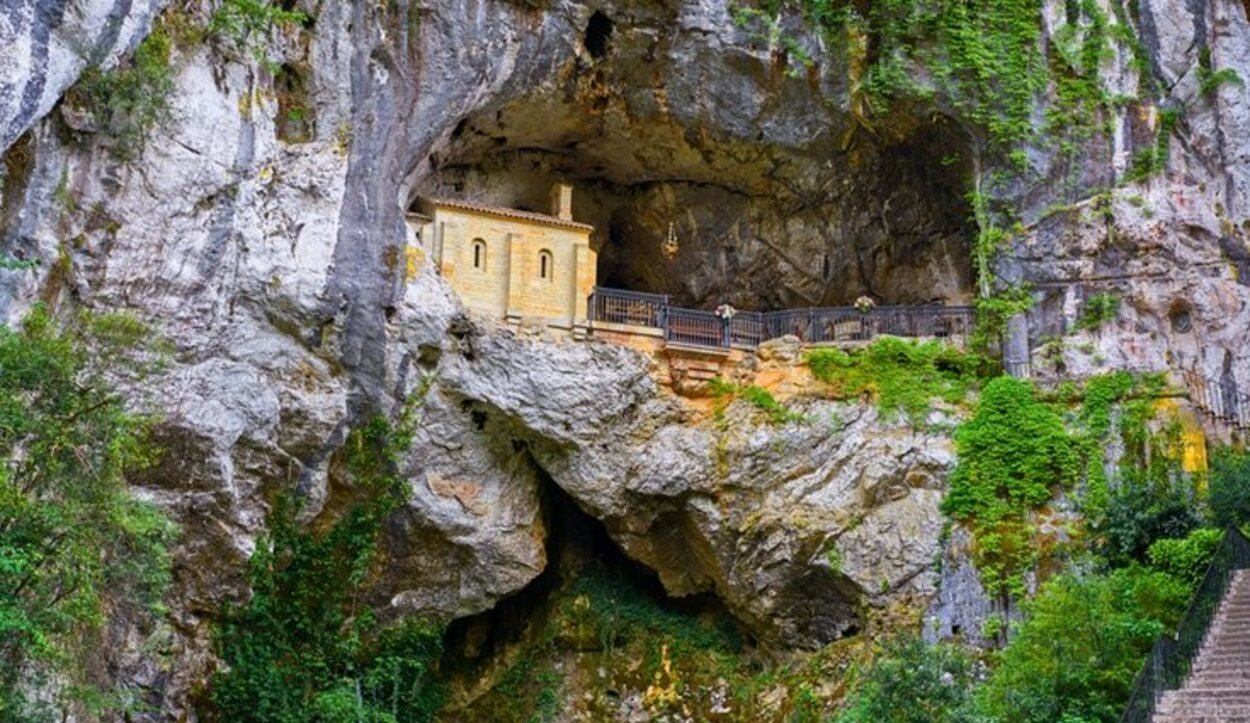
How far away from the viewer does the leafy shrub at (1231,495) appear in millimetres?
21547

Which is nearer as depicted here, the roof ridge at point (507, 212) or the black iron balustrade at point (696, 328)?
the roof ridge at point (507, 212)

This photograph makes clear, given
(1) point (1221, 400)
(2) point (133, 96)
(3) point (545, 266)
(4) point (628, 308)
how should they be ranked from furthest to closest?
(4) point (628, 308)
(3) point (545, 266)
(1) point (1221, 400)
(2) point (133, 96)

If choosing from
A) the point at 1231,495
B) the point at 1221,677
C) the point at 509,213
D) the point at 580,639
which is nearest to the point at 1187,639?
the point at 1221,677

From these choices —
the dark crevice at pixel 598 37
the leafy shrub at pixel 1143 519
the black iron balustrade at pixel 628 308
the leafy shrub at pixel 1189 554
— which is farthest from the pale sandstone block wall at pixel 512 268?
the leafy shrub at pixel 1189 554

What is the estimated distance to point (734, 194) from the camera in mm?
31719

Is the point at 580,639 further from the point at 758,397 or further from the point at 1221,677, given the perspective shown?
the point at 1221,677

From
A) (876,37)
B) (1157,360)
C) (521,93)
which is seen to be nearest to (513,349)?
(521,93)

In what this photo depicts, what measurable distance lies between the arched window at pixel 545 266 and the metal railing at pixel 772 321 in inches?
37.2

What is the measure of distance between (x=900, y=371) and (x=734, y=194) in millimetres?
6050

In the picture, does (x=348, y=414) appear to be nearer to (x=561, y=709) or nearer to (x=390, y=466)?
(x=390, y=466)

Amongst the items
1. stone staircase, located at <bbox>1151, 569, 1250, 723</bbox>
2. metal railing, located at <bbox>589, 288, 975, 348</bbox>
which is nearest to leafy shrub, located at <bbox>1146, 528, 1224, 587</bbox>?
stone staircase, located at <bbox>1151, 569, 1250, 723</bbox>

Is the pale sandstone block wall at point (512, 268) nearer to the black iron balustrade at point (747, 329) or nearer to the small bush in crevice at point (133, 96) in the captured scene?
the black iron balustrade at point (747, 329)

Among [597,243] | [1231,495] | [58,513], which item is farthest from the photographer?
[597,243]

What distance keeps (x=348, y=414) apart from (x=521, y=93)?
7181 millimetres
